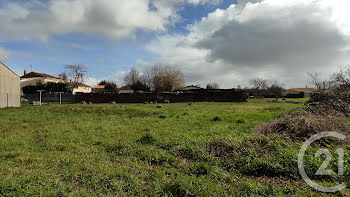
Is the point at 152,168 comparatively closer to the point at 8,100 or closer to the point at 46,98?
the point at 8,100

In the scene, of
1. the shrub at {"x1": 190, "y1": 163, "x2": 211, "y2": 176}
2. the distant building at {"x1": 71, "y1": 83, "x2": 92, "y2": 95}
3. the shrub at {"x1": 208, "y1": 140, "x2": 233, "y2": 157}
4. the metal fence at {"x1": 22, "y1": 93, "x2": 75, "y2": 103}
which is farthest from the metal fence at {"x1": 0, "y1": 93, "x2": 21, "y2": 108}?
the distant building at {"x1": 71, "y1": 83, "x2": 92, "y2": 95}

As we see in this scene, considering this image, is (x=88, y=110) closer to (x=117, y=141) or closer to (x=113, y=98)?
(x=117, y=141)

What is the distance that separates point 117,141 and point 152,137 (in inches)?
41.5

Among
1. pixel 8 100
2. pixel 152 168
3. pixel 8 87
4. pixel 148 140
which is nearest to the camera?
pixel 152 168

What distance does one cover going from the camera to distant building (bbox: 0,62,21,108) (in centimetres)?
1762

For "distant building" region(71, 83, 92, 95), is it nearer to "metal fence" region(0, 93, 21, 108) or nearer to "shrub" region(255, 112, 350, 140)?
"metal fence" region(0, 93, 21, 108)

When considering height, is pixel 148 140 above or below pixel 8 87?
below

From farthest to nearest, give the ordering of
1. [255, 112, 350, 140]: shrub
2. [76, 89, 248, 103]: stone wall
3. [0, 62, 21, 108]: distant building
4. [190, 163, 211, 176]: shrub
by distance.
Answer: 1. [76, 89, 248, 103]: stone wall
2. [0, 62, 21, 108]: distant building
3. [255, 112, 350, 140]: shrub
4. [190, 163, 211, 176]: shrub

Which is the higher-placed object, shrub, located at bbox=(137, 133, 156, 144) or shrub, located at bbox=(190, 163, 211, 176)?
shrub, located at bbox=(137, 133, 156, 144)

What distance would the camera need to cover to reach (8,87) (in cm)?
1869

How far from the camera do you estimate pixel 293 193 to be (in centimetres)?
277

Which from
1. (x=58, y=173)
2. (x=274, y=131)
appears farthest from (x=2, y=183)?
(x=274, y=131)

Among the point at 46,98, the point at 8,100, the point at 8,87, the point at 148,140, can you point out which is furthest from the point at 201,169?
the point at 46,98

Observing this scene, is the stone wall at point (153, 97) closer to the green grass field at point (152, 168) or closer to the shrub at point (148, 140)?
the shrub at point (148, 140)
